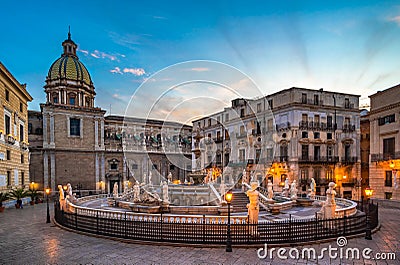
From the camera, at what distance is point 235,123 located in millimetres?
44812

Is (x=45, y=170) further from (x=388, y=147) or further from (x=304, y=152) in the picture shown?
(x=388, y=147)

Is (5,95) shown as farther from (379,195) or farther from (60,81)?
(379,195)

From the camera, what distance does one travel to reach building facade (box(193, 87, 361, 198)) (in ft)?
115

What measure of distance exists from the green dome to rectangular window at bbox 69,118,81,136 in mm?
7224

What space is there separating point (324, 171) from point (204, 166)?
2005cm

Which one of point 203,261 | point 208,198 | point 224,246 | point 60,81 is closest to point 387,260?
point 224,246

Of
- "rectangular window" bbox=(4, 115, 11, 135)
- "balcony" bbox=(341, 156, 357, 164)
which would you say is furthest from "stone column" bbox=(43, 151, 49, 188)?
"balcony" bbox=(341, 156, 357, 164)

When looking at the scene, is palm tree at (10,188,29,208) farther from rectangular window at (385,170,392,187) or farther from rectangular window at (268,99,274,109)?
rectangular window at (385,170,392,187)

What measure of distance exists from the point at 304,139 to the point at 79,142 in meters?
31.9

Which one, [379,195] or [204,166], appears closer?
[379,195]

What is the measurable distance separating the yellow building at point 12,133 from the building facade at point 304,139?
64.4 feet

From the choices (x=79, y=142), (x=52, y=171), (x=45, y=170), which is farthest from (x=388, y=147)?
(x=45, y=170)

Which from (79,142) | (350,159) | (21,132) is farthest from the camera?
(79,142)

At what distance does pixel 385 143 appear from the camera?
90.3 ft
